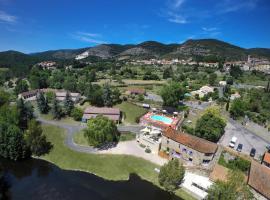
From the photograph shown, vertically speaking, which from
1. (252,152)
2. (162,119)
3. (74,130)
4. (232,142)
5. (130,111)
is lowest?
(252,152)

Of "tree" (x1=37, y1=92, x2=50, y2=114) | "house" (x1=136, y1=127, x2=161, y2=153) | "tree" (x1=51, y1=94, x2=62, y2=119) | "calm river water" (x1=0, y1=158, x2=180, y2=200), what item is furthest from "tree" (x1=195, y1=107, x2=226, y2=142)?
"tree" (x1=37, y1=92, x2=50, y2=114)

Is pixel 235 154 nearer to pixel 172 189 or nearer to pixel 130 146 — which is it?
pixel 172 189

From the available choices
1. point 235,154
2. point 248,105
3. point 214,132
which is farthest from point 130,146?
point 248,105

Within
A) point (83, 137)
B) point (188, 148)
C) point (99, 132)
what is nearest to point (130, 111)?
point (83, 137)

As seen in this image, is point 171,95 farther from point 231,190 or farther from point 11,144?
point 11,144

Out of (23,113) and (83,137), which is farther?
(23,113)

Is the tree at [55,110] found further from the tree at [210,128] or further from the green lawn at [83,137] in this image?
the tree at [210,128]
